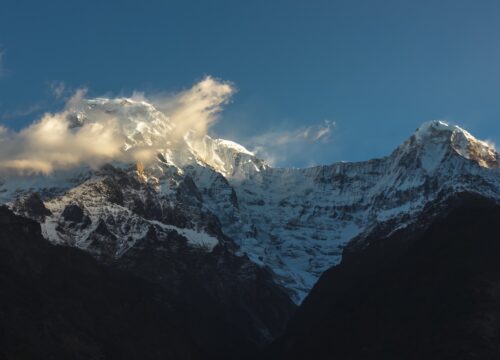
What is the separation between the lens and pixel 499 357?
19988 centimetres

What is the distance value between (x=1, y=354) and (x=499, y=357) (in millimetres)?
89274

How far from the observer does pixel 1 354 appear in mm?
197000
